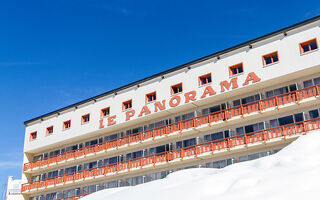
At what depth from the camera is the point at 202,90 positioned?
3819cm

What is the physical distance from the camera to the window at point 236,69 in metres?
36.8

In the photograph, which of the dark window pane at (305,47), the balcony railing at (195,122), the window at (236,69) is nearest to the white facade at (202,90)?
the window at (236,69)

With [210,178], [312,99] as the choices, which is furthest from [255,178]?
[312,99]

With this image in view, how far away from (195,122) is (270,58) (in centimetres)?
996

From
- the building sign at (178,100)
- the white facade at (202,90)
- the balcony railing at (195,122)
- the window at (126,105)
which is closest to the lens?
the balcony railing at (195,122)

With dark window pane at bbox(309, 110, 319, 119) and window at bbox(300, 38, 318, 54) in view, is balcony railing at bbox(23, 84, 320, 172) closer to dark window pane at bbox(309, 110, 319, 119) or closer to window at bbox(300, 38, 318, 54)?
dark window pane at bbox(309, 110, 319, 119)

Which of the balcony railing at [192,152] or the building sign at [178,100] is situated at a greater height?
the building sign at [178,100]

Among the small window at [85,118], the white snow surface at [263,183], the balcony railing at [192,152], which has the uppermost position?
the small window at [85,118]

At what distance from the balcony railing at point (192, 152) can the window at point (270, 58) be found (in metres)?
6.42

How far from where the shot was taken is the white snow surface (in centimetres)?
1194

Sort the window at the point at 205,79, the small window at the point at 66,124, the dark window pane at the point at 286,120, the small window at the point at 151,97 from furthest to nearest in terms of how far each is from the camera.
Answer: the small window at the point at 66,124, the small window at the point at 151,97, the window at the point at 205,79, the dark window pane at the point at 286,120

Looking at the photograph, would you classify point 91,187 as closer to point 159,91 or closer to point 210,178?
point 159,91

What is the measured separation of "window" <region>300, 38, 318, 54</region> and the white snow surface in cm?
1787

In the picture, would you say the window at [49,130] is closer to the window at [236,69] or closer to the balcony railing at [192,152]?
the balcony railing at [192,152]
